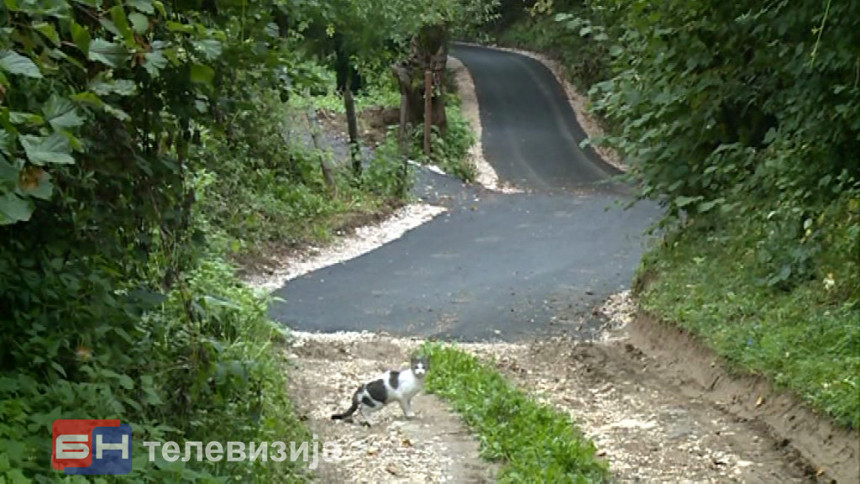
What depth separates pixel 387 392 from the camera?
7.23 meters

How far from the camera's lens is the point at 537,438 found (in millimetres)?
6711

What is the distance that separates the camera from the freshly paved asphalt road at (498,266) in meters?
12.9

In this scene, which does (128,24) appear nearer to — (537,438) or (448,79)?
(537,438)

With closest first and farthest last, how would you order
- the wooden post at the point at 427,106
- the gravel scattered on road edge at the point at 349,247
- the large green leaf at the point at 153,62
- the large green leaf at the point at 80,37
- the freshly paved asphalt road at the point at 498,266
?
the large green leaf at the point at 80,37 → the large green leaf at the point at 153,62 → the freshly paved asphalt road at the point at 498,266 → the gravel scattered on road edge at the point at 349,247 → the wooden post at the point at 427,106

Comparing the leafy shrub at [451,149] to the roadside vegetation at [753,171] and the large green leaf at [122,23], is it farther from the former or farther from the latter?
the large green leaf at [122,23]

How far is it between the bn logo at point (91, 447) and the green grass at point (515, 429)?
250 centimetres

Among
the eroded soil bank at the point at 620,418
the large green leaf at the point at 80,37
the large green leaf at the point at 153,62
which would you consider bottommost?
the eroded soil bank at the point at 620,418

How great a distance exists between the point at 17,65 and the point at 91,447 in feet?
5.44

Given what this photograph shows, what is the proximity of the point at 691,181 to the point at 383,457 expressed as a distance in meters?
6.50

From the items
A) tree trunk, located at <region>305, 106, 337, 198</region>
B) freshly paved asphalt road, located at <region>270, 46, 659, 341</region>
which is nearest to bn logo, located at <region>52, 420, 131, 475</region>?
freshly paved asphalt road, located at <region>270, 46, 659, 341</region>

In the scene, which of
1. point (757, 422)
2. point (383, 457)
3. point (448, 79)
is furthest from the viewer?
point (448, 79)

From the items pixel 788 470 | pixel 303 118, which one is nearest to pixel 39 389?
pixel 788 470

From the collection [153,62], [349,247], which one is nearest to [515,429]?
[153,62]

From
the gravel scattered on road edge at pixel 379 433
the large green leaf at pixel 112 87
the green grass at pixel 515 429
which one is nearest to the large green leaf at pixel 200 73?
the large green leaf at pixel 112 87
